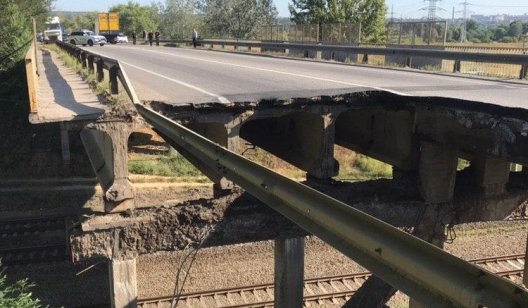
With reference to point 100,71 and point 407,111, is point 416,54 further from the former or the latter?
point 407,111

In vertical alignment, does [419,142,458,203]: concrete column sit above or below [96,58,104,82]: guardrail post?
below

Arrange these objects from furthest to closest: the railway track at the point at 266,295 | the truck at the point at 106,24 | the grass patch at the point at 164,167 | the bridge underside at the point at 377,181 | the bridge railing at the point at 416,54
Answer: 1. the truck at the point at 106,24
2. the grass patch at the point at 164,167
3. the bridge railing at the point at 416,54
4. the railway track at the point at 266,295
5. the bridge underside at the point at 377,181

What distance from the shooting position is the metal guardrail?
6.54 feet

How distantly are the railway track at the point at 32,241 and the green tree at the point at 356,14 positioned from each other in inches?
1785

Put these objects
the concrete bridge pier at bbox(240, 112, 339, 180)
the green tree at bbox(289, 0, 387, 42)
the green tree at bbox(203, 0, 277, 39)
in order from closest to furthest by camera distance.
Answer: the concrete bridge pier at bbox(240, 112, 339, 180) → the green tree at bbox(289, 0, 387, 42) → the green tree at bbox(203, 0, 277, 39)

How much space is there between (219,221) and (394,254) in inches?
203

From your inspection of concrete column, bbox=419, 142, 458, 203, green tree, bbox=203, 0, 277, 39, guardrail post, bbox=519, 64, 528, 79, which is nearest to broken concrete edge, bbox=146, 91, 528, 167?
concrete column, bbox=419, 142, 458, 203

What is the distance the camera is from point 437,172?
25.8 ft

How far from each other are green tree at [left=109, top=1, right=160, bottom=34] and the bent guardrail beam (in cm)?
12520

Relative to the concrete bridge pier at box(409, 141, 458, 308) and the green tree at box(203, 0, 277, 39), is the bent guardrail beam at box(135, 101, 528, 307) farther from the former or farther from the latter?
the green tree at box(203, 0, 277, 39)

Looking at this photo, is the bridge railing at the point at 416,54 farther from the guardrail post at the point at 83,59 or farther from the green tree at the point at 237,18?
the green tree at the point at 237,18

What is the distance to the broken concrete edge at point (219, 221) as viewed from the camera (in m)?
6.84

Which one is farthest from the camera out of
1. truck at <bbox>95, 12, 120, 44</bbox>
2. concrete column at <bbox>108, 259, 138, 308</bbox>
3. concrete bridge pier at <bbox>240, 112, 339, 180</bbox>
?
truck at <bbox>95, 12, 120, 44</bbox>

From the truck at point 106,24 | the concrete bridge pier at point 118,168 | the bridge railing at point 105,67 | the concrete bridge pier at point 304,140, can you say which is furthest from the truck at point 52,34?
the concrete bridge pier at point 118,168
